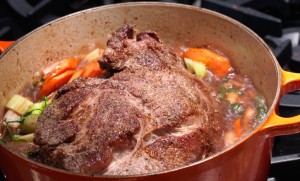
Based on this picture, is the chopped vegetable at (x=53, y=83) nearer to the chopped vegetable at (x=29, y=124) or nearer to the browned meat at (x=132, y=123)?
the chopped vegetable at (x=29, y=124)

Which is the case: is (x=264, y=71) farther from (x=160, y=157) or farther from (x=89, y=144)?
(x=89, y=144)

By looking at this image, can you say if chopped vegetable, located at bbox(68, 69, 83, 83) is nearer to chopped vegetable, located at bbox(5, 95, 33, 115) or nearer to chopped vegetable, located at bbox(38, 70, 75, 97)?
chopped vegetable, located at bbox(38, 70, 75, 97)

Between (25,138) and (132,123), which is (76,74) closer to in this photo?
(25,138)

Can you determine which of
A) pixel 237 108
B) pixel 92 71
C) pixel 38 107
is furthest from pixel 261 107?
pixel 38 107

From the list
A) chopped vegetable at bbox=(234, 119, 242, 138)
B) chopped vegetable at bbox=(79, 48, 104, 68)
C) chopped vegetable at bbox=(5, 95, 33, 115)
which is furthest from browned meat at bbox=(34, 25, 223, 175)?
chopped vegetable at bbox=(79, 48, 104, 68)

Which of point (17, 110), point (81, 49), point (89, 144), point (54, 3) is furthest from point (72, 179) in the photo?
point (54, 3)

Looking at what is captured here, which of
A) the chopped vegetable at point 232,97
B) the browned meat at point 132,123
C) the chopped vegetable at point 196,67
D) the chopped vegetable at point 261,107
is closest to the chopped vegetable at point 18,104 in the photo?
the browned meat at point 132,123
